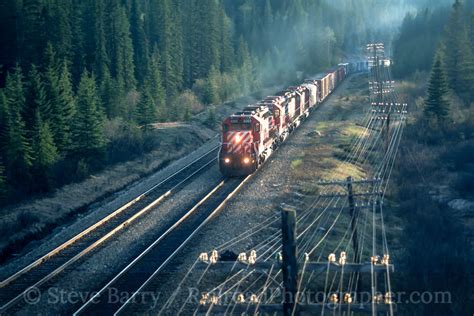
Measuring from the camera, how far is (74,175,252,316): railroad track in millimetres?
14164

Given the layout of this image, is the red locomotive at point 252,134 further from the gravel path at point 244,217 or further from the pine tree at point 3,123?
A: the pine tree at point 3,123

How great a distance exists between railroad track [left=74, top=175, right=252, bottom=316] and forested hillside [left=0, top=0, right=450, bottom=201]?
1016 cm

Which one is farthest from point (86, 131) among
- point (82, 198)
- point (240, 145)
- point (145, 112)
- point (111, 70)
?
point (111, 70)

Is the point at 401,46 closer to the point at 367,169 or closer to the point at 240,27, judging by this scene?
the point at 240,27

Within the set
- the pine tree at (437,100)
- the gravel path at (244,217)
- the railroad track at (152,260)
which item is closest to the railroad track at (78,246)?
the railroad track at (152,260)

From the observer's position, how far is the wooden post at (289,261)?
9.95 meters

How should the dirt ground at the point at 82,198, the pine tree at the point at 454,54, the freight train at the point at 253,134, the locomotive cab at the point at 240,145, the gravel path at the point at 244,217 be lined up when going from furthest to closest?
the pine tree at the point at 454,54 < the freight train at the point at 253,134 < the locomotive cab at the point at 240,145 < the dirt ground at the point at 82,198 < the gravel path at the point at 244,217

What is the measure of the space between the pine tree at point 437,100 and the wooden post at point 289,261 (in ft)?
118

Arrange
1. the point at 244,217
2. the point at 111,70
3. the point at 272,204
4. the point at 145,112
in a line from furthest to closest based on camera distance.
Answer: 1. the point at 111,70
2. the point at 145,112
3. the point at 272,204
4. the point at 244,217

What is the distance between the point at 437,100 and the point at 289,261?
37503mm

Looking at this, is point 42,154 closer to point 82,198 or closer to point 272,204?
point 82,198

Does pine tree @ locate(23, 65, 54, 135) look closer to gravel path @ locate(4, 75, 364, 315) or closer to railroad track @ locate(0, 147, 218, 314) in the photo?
gravel path @ locate(4, 75, 364, 315)

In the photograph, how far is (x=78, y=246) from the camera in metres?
19.0

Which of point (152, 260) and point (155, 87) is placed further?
point (155, 87)
